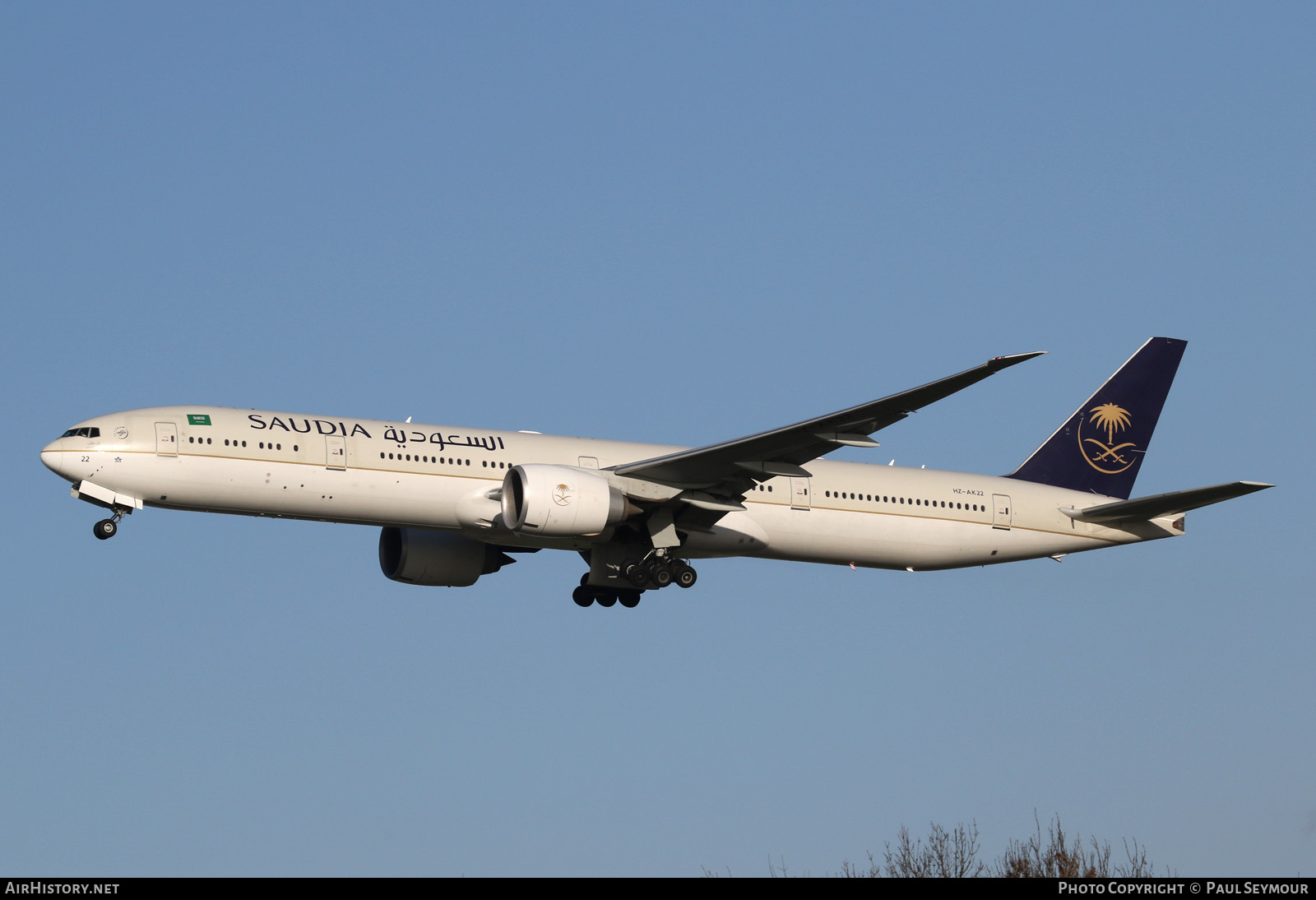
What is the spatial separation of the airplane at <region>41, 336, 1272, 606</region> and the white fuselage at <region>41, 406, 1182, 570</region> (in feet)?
0.14

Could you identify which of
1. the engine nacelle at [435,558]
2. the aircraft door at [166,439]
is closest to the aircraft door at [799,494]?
the engine nacelle at [435,558]

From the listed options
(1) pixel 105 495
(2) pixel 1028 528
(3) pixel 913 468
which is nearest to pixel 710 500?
(3) pixel 913 468

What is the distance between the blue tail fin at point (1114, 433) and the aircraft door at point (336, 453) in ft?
62.2

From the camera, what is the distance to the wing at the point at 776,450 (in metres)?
35.6

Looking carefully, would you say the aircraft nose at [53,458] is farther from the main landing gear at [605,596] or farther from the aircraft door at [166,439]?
the main landing gear at [605,596]

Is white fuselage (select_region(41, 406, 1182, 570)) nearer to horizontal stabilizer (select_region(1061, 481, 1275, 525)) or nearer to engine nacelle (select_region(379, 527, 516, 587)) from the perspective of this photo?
horizontal stabilizer (select_region(1061, 481, 1275, 525))

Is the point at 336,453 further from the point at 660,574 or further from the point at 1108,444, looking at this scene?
the point at 1108,444

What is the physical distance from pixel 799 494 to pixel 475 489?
848 centimetres

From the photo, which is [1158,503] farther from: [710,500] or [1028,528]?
[710,500]

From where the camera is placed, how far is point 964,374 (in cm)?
3309

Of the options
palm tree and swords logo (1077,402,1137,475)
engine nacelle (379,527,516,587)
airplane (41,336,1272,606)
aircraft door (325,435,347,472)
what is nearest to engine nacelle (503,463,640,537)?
airplane (41,336,1272,606)
